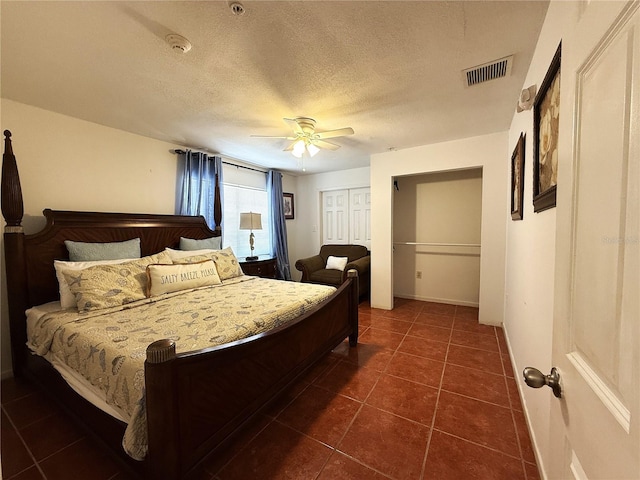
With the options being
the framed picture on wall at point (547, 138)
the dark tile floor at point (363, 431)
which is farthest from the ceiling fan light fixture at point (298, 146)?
the dark tile floor at point (363, 431)

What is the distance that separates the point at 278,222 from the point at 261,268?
3.58ft

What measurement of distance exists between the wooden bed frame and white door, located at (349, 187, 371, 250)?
2.27 meters

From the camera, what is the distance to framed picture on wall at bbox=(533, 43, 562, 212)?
3.71 feet

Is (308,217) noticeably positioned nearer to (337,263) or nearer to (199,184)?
(337,263)

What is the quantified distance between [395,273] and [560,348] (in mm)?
3972

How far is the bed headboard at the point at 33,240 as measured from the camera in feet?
6.64

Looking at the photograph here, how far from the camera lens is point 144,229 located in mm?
2852

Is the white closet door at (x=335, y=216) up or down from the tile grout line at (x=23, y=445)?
up

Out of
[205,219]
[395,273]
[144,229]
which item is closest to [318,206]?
[395,273]

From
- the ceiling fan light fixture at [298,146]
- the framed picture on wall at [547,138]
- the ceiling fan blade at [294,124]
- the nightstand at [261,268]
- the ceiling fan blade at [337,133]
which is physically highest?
the ceiling fan blade at [294,124]

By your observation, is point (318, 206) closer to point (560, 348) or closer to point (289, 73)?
point (289, 73)

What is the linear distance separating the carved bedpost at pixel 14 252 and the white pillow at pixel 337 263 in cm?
351

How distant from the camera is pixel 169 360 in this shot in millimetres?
1069

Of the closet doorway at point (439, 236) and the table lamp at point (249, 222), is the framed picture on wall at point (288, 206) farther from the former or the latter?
the closet doorway at point (439, 236)
